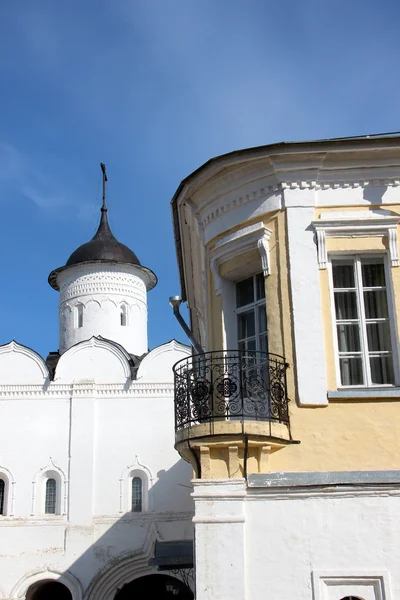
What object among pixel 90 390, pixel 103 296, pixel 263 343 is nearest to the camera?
pixel 263 343

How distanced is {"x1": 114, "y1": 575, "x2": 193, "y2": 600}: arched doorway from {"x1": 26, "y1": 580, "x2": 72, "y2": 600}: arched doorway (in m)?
2.30

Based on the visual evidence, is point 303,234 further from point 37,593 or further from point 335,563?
point 37,593

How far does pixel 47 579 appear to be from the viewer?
23.1 meters

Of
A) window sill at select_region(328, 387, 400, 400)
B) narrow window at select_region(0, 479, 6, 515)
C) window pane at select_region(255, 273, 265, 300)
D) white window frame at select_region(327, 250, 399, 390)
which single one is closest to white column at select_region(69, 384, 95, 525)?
narrow window at select_region(0, 479, 6, 515)

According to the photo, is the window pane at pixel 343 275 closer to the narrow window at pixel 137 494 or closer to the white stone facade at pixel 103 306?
the narrow window at pixel 137 494

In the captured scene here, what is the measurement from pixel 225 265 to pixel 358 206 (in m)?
1.84

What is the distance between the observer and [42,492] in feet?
79.0

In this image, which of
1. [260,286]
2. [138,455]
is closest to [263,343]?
[260,286]

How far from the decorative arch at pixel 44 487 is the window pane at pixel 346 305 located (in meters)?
16.8

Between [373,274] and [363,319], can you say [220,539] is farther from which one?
[373,274]

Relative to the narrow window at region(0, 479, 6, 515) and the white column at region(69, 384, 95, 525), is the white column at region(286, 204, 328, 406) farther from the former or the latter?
the narrow window at region(0, 479, 6, 515)

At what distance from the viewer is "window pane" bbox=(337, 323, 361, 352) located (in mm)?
9047

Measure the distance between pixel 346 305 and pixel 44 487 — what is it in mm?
17265

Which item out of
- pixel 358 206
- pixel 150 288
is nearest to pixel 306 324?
pixel 358 206
